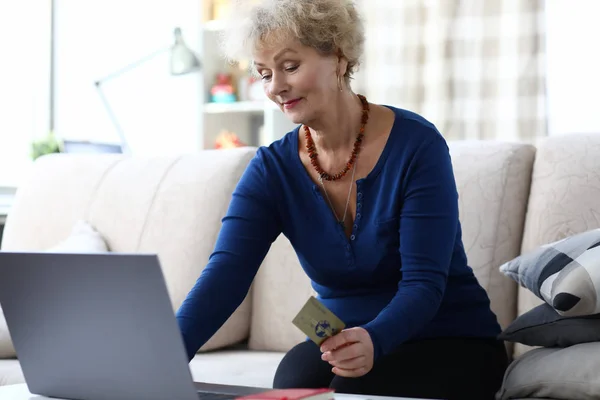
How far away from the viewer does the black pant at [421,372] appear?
137 centimetres

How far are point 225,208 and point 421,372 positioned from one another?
3.06 feet

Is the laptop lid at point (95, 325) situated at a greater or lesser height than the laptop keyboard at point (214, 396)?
A: greater

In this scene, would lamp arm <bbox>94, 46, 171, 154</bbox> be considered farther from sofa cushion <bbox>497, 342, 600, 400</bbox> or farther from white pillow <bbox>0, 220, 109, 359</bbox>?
sofa cushion <bbox>497, 342, 600, 400</bbox>

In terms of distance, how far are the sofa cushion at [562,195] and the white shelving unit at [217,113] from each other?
264cm

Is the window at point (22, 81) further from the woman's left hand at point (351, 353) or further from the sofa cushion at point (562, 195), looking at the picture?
the woman's left hand at point (351, 353)

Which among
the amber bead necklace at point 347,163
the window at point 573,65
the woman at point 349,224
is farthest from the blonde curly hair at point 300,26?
the window at point 573,65

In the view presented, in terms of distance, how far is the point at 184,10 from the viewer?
4.65m

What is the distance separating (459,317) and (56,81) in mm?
3452

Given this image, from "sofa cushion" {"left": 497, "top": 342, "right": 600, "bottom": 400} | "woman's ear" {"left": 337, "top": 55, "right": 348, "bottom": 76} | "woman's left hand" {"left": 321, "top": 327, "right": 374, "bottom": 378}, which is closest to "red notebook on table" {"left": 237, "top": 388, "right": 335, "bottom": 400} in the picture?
"woman's left hand" {"left": 321, "top": 327, "right": 374, "bottom": 378}

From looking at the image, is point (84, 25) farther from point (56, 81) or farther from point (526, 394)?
point (526, 394)

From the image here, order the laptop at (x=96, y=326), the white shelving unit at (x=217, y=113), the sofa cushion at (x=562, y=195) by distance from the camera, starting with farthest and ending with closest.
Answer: the white shelving unit at (x=217, y=113) < the sofa cushion at (x=562, y=195) < the laptop at (x=96, y=326)

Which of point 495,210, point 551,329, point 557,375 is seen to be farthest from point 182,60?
point 557,375

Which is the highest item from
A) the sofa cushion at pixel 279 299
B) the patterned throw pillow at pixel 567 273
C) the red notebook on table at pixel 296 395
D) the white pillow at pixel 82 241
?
the patterned throw pillow at pixel 567 273

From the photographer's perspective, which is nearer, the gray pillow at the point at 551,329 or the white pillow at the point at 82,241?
the gray pillow at the point at 551,329
